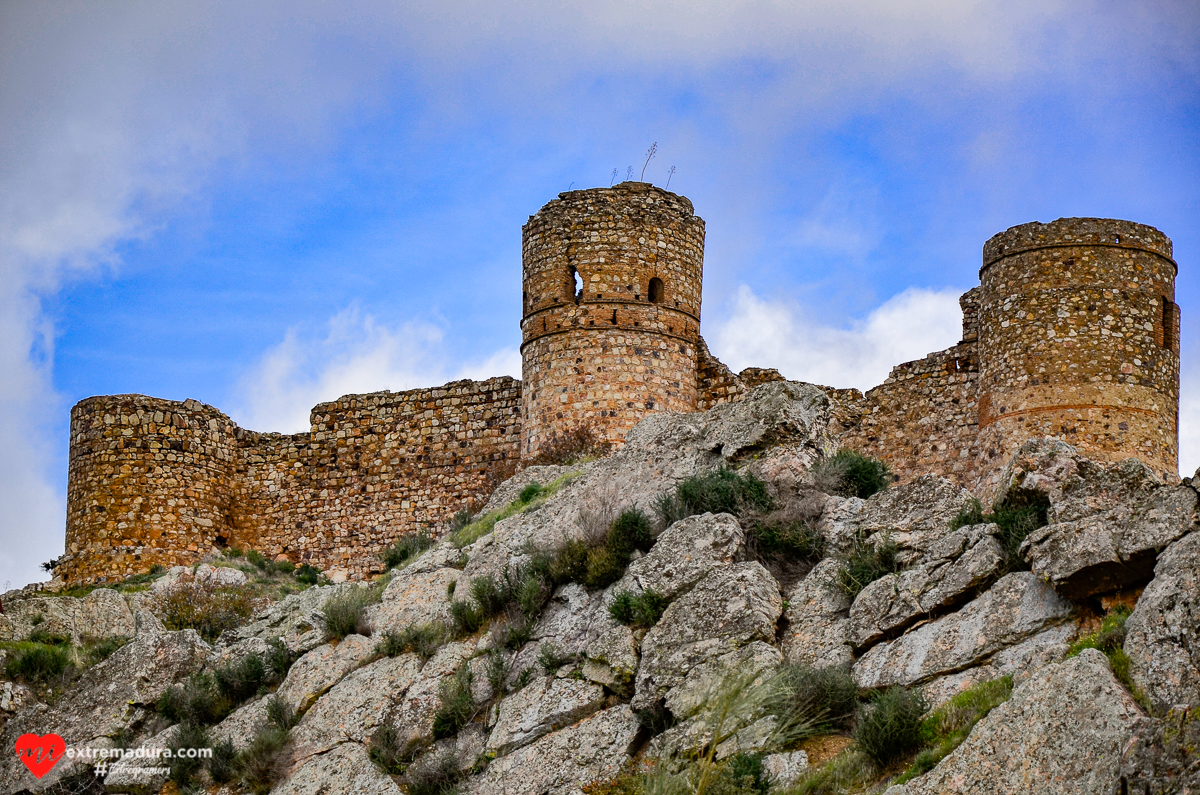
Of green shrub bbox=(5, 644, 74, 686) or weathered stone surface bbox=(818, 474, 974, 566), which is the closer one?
weathered stone surface bbox=(818, 474, 974, 566)

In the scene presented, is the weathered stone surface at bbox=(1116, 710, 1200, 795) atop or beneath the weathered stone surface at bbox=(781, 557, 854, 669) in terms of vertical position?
beneath

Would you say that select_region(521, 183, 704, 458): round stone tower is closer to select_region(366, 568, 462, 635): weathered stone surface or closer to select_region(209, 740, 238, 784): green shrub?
select_region(366, 568, 462, 635): weathered stone surface

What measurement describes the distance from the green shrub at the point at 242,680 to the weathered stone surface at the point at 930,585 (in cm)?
597

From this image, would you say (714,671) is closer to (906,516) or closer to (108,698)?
(906,516)

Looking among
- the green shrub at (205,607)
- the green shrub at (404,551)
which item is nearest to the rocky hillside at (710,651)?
the green shrub at (205,607)

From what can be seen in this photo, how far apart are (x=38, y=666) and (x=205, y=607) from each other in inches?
107

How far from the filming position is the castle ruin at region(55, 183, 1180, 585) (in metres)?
16.9

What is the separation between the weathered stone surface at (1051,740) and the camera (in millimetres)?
6762

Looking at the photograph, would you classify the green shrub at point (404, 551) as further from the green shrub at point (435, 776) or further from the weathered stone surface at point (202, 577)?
the green shrub at point (435, 776)

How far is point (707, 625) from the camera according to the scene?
9852mm

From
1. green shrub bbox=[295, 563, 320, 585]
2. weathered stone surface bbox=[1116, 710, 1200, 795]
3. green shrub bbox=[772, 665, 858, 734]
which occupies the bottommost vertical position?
weathered stone surface bbox=[1116, 710, 1200, 795]

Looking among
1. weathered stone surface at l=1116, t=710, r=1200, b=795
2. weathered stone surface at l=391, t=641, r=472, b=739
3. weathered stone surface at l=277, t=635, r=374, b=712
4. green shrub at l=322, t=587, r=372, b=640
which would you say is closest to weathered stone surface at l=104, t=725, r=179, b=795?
weathered stone surface at l=277, t=635, r=374, b=712

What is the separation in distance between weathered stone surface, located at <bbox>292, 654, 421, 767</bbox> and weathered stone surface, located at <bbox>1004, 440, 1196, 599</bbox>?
543 cm

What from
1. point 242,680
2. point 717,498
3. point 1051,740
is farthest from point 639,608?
point 242,680
